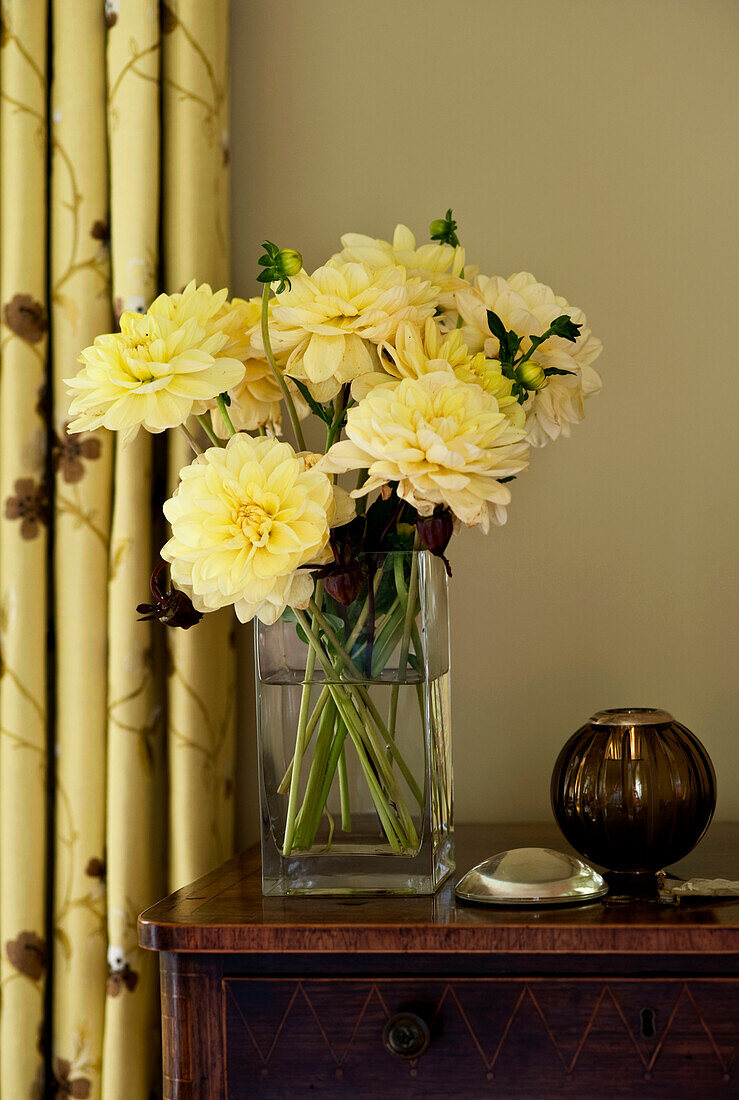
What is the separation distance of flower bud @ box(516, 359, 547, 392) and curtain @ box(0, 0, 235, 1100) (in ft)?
1.57

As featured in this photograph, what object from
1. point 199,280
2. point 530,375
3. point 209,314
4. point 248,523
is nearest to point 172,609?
point 248,523

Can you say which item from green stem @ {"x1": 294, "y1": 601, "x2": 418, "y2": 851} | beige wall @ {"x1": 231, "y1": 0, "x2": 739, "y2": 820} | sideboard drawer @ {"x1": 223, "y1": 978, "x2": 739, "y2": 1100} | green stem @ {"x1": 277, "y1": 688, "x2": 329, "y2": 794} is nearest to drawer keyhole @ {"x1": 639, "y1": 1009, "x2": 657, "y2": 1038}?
sideboard drawer @ {"x1": 223, "y1": 978, "x2": 739, "y2": 1100}

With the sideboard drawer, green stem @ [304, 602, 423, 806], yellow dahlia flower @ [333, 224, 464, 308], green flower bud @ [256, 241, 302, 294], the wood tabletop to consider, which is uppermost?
yellow dahlia flower @ [333, 224, 464, 308]

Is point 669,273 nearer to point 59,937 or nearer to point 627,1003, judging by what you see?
point 627,1003

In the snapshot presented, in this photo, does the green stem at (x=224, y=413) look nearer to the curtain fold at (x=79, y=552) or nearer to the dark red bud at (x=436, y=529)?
the dark red bud at (x=436, y=529)

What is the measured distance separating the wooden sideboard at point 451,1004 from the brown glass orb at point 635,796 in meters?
0.08

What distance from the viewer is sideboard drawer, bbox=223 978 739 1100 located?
0.75 meters

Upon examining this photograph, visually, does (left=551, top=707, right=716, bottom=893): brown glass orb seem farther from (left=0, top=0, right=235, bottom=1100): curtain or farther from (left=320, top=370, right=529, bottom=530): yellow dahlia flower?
(left=0, top=0, right=235, bottom=1100): curtain

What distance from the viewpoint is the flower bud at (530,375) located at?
82 cm

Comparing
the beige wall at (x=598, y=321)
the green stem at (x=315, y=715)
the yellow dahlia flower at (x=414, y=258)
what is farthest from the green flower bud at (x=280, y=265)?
the beige wall at (x=598, y=321)

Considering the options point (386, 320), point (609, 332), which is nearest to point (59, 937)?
point (386, 320)

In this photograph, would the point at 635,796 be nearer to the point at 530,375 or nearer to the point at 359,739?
the point at 359,739

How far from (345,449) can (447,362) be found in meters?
0.12

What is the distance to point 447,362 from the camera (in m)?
0.80
